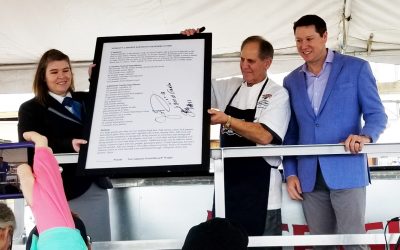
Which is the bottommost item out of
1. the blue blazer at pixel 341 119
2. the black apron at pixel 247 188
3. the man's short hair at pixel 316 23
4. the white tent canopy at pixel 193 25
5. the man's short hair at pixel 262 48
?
the black apron at pixel 247 188

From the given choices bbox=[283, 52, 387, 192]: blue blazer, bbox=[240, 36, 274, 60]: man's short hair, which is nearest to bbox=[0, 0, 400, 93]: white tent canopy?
bbox=[240, 36, 274, 60]: man's short hair

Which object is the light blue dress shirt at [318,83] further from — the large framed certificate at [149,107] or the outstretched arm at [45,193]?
the outstretched arm at [45,193]

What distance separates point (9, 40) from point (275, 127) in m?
2.96

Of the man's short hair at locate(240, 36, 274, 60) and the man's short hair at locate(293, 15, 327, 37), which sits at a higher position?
the man's short hair at locate(293, 15, 327, 37)

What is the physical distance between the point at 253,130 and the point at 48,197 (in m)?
1.45

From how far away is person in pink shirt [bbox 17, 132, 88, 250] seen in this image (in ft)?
4.00

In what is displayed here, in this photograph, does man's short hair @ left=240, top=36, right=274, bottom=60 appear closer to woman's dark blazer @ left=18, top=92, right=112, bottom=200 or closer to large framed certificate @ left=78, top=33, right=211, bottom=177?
large framed certificate @ left=78, top=33, right=211, bottom=177

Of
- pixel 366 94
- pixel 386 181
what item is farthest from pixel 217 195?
pixel 386 181

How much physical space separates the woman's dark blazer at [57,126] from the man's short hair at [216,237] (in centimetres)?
140

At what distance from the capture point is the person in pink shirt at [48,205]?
48.0 inches

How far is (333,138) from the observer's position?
109 inches

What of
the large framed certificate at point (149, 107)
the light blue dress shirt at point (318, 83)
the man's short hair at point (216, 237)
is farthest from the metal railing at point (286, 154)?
the man's short hair at point (216, 237)
